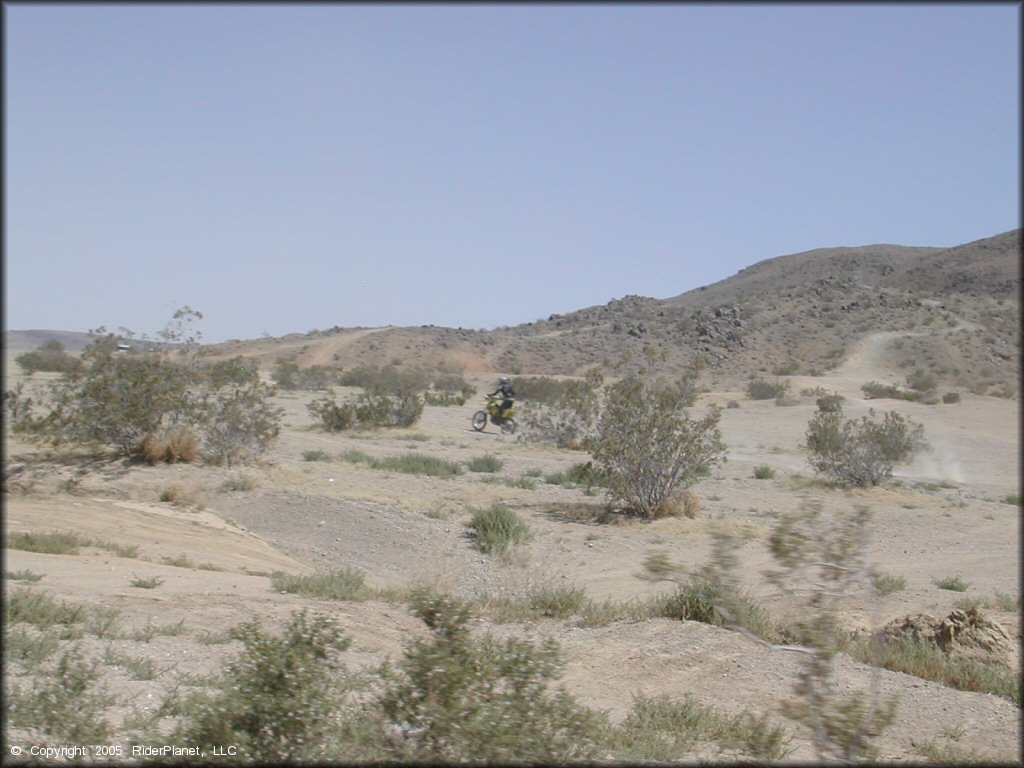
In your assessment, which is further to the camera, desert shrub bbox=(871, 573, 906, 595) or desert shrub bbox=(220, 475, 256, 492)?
desert shrub bbox=(220, 475, 256, 492)

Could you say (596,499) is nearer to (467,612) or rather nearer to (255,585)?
(255,585)

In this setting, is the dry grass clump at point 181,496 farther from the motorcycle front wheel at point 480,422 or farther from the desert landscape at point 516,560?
the motorcycle front wheel at point 480,422

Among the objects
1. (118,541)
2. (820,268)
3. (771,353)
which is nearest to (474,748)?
(118,541)

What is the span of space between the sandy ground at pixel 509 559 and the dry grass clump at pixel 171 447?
0.48 meters

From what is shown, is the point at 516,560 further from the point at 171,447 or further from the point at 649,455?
the point at 171,447

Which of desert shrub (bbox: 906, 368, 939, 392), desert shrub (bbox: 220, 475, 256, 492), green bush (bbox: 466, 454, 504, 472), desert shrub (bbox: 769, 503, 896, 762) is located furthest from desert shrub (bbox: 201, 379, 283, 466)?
desert shrub (bbox: 906, 368, 939, 392)

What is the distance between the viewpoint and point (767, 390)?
165ft

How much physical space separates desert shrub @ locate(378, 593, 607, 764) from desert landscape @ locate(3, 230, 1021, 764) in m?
0.31

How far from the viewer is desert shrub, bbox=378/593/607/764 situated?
501cm

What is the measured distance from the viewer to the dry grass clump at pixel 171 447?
768 inches

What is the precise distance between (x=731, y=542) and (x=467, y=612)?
5.96 ft

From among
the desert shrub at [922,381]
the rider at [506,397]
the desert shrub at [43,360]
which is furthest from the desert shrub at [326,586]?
the desert shrub at [922,381]

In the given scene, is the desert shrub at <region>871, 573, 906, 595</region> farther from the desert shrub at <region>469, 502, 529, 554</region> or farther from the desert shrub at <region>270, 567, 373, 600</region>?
the desert shrub at <region>270, 567, 373, 600</region>

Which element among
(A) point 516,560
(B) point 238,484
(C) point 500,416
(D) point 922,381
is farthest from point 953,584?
(D) point 922,381
